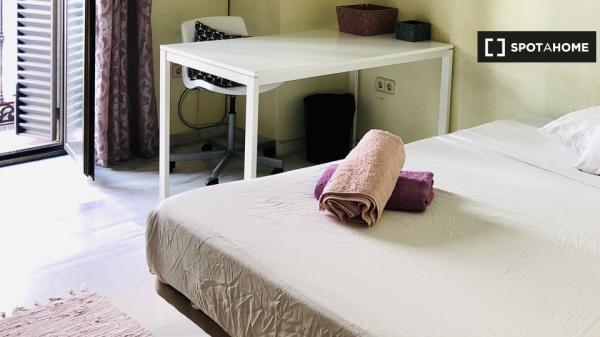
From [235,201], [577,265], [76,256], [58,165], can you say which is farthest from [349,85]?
[577,265]

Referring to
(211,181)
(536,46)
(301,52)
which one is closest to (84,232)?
(211,181)

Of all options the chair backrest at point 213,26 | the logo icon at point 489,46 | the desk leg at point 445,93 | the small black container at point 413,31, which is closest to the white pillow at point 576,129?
the logo icon at point 489,46

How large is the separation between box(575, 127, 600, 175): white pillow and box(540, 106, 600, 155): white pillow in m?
0.07

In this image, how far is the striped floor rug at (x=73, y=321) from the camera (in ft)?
9.62

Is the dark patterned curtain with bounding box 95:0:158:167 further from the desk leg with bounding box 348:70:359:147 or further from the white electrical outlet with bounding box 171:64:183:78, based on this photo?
the desk leg with bounding box 348:70:359:147

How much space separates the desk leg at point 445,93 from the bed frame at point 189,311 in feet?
7.17

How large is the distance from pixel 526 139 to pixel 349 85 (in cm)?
167

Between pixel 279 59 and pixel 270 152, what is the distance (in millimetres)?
1204

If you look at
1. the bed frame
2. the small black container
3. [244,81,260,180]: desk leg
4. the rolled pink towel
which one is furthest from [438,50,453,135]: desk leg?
the bed frame

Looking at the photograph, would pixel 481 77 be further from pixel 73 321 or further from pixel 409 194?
pixel 73 321

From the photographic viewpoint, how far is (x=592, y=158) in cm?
310

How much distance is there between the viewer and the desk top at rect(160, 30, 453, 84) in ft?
12.1

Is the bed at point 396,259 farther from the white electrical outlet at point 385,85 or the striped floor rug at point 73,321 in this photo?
the white electrical outlet at point 385,85

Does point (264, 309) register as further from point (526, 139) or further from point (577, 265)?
point (526, 139)
